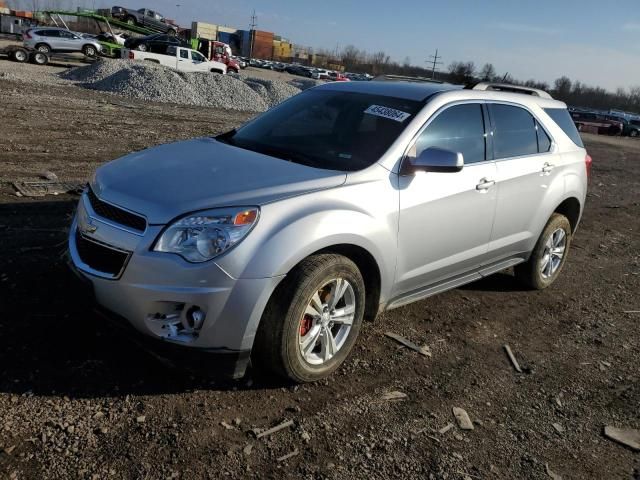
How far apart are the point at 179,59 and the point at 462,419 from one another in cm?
3161

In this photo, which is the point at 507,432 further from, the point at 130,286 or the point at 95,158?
the point at 95,158

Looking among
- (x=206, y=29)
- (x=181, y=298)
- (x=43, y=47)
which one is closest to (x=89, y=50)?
(x=43, y=47)

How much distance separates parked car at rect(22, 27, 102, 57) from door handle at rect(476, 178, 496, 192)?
31.7 meters

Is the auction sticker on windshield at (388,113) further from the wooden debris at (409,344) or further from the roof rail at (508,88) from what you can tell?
the wooden debris at (409,344)

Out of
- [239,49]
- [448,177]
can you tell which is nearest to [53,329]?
[448,177]

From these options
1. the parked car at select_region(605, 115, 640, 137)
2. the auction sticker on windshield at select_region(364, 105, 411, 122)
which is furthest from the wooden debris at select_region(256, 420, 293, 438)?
the parked car at select_region(605, 115, 640, 137)

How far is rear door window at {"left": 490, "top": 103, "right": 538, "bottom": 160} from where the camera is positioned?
4.76 metres

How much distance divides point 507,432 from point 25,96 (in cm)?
1648

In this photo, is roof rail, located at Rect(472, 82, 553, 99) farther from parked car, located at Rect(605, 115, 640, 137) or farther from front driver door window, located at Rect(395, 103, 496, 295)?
parked car, located at Rect(605, 115, 640, 137)

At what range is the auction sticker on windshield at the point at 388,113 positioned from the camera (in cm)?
410

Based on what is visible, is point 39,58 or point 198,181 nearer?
point 198,181

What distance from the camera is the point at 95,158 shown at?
931cm

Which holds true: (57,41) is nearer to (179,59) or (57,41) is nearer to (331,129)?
(179,59)

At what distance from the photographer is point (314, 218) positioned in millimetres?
3232
